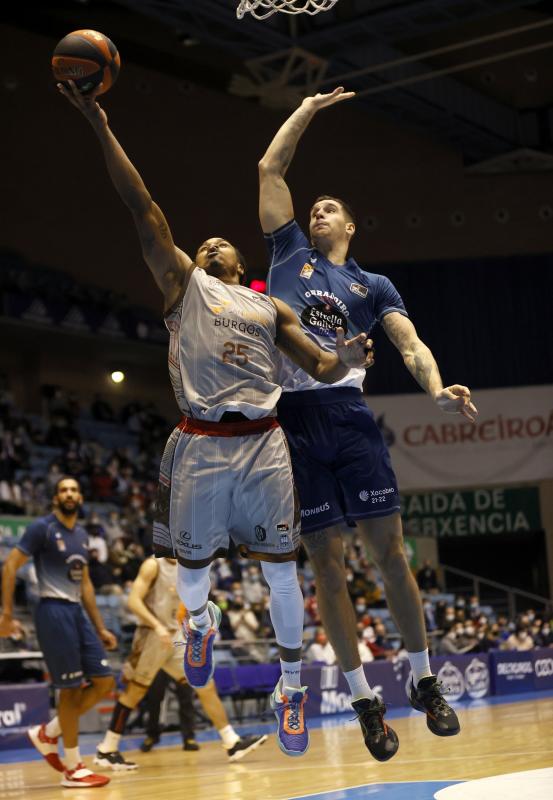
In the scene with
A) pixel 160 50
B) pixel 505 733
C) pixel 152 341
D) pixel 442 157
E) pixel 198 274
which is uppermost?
pixel 160 50

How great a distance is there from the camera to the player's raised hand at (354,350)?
5293 millimetres

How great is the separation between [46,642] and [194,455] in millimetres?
4702

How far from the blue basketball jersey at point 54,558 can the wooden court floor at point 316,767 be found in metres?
1.62

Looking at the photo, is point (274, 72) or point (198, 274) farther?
point (274, 72)

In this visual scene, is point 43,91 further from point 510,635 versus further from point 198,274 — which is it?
point 198,274

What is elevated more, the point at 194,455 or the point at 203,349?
the point at 203,349

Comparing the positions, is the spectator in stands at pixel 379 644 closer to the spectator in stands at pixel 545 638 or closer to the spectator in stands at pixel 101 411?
the spectator in stands at pixel 545 638

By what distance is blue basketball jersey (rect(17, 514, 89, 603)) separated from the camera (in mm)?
9633

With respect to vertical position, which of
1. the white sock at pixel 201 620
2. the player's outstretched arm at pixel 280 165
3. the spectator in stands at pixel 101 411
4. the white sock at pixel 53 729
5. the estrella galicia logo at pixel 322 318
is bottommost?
the white sock at pixel 53 729

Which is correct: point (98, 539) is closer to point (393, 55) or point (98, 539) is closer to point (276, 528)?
point (276, 528)

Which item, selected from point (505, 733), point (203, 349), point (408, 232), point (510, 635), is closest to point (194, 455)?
point (203, 349)

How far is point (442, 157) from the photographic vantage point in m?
29.6

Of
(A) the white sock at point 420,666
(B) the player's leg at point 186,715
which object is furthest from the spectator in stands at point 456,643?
(A) the white sock at point 420,666

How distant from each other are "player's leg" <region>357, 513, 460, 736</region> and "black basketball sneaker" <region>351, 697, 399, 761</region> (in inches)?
10.4
